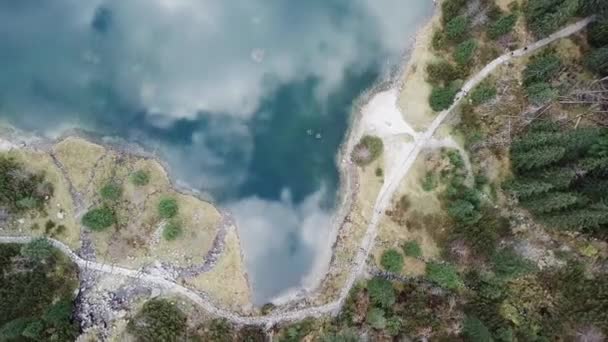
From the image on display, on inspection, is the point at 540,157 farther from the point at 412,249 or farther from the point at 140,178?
the point at 140,178

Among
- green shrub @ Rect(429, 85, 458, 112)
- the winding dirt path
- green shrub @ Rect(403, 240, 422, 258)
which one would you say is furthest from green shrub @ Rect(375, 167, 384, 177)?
green shrub @ Rect(429, 85, 458, 112)

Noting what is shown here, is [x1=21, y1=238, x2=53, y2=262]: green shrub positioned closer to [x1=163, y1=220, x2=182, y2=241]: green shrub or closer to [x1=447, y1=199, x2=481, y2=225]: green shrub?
[x1=163, y1=220, x2=182, y2=241]: green shrub

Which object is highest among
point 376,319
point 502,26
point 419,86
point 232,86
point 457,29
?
point 232,86

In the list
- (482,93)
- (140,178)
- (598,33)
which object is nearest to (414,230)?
(482,93)

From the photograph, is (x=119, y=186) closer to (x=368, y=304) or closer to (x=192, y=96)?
(x=192, y=96)

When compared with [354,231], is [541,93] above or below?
above

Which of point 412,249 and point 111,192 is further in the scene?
point 111,192
